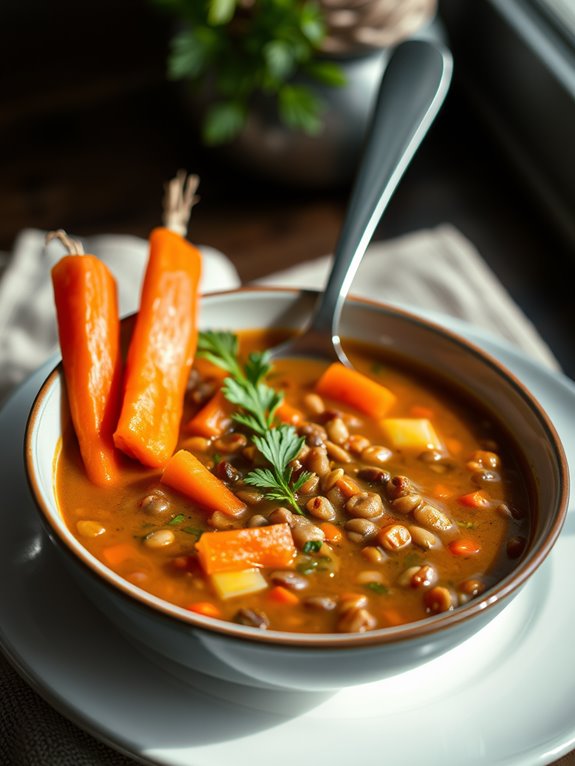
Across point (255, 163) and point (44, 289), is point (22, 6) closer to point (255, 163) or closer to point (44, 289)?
point (255, 163)

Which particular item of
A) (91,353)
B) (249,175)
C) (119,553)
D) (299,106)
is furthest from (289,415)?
(249,175)

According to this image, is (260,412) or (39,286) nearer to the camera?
(260,412)

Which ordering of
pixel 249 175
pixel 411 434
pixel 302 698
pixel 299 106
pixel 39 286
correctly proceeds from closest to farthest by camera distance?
1. pixel 302 698
2. pixel 411 434
3. pixel 39 286
4. pixel 299 106
5. pixel 249 175

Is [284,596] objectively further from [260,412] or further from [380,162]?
[380,162]

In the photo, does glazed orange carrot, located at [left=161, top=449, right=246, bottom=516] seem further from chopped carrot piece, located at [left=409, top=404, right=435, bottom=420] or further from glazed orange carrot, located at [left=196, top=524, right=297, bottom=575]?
chopped carrot piece, located at [left=409, top=404, right=435, bottom=420]

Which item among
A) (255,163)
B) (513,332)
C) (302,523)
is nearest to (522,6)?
(255,163)

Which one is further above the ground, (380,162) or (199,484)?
(380,162)

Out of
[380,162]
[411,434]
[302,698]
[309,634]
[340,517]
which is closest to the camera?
[309,634]

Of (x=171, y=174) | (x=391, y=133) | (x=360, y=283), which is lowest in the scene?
(x=171, y=174)
